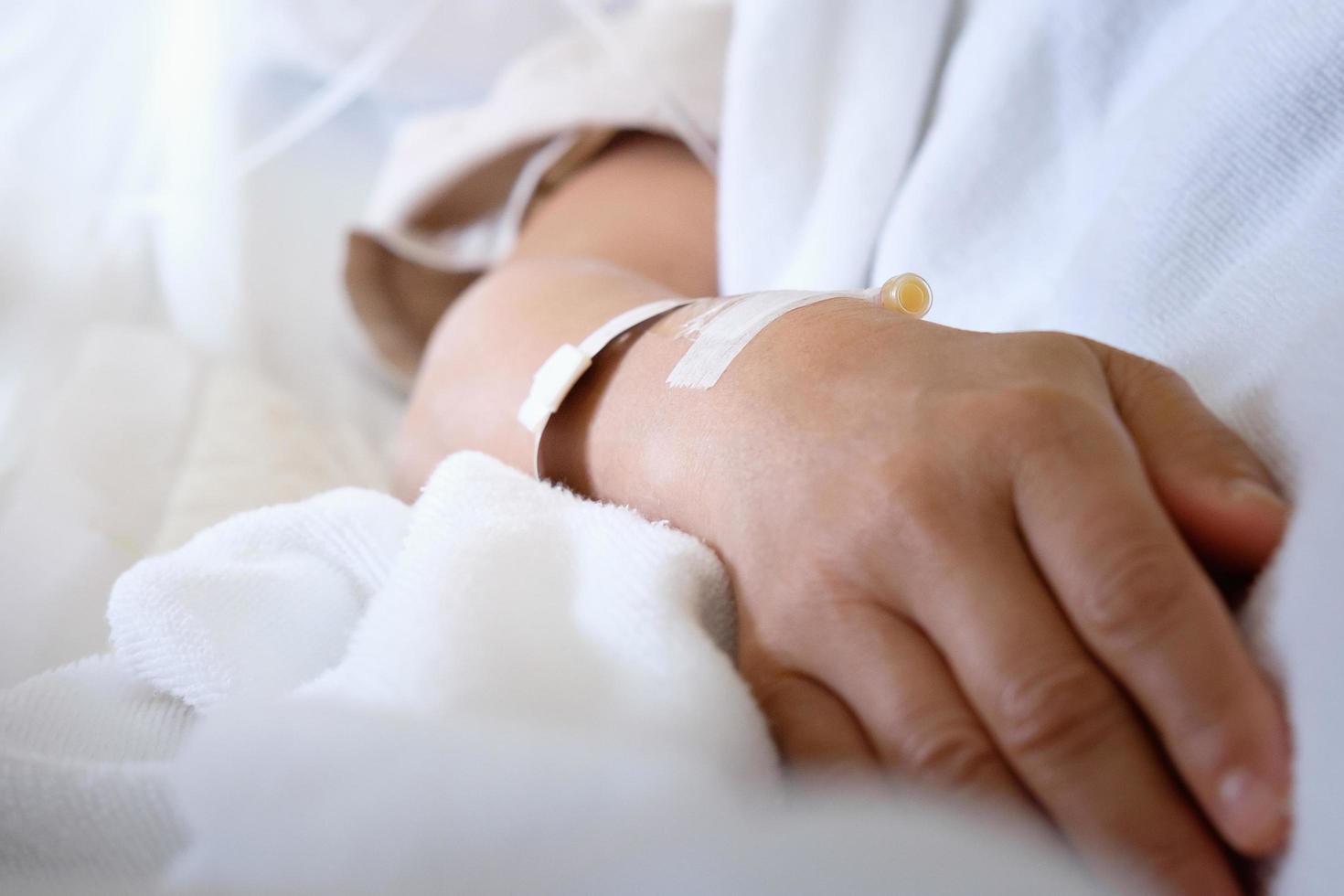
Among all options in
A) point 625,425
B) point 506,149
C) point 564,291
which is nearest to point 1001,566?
point 625,425

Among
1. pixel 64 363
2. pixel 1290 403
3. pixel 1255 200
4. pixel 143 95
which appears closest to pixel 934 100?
pixel 1255 200

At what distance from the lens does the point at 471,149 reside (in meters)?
1.01

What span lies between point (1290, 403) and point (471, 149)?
80 centimetres

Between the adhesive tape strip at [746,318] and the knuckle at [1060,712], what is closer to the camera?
the knuckle at [1060,712]

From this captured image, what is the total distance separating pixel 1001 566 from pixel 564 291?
454 millimetres

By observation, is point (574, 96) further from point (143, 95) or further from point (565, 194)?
point (143, 95)

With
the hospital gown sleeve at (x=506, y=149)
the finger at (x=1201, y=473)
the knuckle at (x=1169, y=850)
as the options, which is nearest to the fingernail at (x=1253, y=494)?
the finger at (x=1201, y=473)

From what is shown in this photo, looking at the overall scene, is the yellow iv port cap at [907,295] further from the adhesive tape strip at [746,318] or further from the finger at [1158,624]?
the finger at [1158,624]

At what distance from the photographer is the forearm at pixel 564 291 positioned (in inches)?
26.8

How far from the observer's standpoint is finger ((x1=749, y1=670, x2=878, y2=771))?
1.22 ft

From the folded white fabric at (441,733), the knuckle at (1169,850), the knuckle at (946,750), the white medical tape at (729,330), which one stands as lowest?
the folded white fabric at (441,733)

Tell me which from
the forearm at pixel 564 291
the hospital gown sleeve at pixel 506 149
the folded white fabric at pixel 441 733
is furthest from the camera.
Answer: the hospital gown sleeve at pixel 506 149

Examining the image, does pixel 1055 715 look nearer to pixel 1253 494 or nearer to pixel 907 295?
pixel 1253 494

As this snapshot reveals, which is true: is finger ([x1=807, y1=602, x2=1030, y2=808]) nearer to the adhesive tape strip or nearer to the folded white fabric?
the folded white fabric
